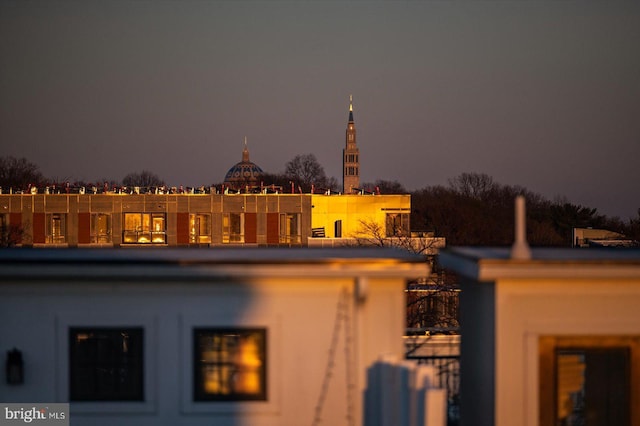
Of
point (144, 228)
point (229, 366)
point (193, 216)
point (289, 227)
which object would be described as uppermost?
point (193, 216)

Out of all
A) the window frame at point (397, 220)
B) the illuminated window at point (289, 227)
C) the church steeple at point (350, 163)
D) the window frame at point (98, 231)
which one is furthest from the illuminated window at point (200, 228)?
the church steeple at point (350, 163)

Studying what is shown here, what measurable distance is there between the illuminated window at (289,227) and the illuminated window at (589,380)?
38.2 meters

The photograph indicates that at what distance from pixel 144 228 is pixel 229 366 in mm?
40421

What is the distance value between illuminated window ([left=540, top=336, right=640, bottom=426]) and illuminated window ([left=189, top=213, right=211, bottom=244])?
130 ft

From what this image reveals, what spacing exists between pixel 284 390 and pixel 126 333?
5.10ft

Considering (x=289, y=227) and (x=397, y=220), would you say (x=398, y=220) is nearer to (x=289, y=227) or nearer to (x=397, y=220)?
(x=397, y=220)

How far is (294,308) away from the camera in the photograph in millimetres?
8227

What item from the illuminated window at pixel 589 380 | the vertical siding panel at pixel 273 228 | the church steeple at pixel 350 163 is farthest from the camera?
the church steeple at pixel 350 163

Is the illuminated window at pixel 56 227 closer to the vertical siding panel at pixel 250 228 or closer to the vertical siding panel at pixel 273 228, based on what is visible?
the vertical siding panel at pixel 250 228

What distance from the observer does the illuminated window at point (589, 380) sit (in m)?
8.20

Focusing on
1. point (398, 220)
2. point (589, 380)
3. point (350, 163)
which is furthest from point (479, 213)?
point (350, 163)

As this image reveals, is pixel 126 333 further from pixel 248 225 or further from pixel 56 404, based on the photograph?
pixel 248 225

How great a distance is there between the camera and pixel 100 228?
47250 millimetres

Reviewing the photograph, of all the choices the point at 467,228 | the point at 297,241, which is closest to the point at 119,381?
the point at 297,241
